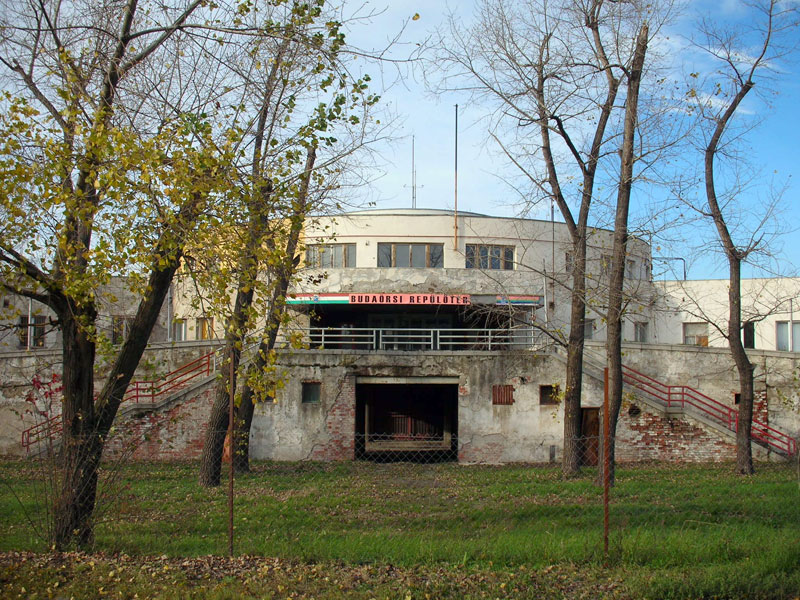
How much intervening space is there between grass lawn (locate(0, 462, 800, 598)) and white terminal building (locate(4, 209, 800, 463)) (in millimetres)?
4242

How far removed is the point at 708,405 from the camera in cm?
2342

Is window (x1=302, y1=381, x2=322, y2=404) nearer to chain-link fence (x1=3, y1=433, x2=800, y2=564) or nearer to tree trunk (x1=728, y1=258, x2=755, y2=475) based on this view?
chain-link fence (x1=3, y1=433, x2=800, y2=564)

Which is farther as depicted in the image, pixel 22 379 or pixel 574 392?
pixel 22 379

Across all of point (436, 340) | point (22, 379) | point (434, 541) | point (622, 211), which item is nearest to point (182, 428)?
point (22, 379)

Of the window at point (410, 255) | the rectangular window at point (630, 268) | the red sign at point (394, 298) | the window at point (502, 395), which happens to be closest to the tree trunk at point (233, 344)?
the window at point (502, 395)

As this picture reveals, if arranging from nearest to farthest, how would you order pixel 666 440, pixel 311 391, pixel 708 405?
1. pixel 666 440
2. pixel 311 391
3. pixel 708 405

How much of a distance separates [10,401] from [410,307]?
14.5 m

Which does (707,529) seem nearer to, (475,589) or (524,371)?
(475,589)

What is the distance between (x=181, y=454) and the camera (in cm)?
2186

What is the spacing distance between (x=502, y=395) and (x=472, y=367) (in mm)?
1236

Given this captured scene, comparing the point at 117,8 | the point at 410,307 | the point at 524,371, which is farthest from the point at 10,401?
the point at 117,8

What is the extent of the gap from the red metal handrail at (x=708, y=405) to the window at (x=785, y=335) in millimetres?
9165

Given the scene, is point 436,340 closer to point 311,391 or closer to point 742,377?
point 311,391

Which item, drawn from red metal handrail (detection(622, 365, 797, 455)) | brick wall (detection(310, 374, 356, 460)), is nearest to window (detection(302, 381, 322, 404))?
brick wall (detection(310, 374, 356, 460))
